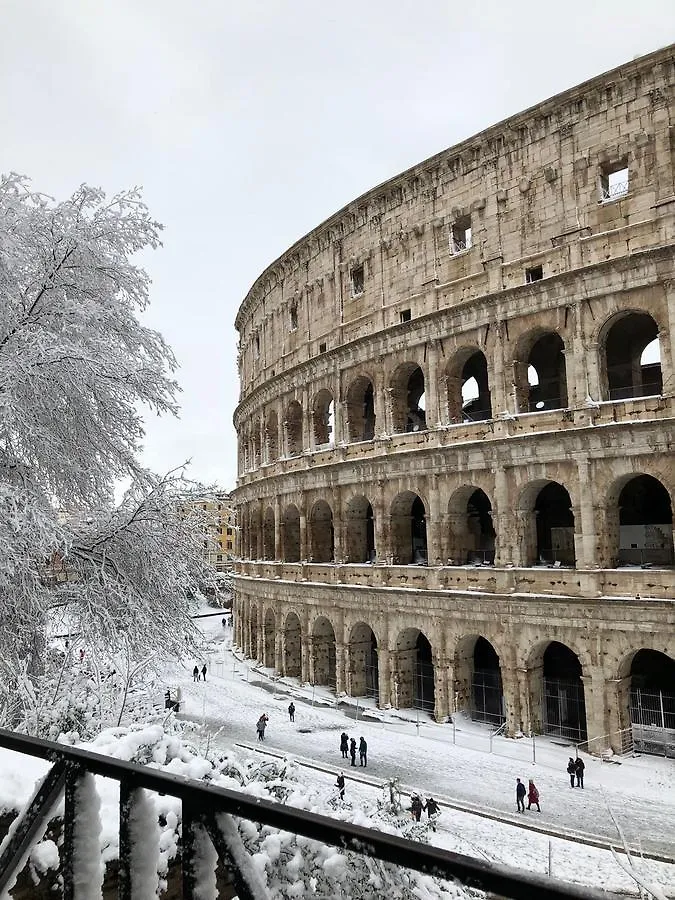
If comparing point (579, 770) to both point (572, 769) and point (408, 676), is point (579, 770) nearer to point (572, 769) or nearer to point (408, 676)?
point (572, 769)

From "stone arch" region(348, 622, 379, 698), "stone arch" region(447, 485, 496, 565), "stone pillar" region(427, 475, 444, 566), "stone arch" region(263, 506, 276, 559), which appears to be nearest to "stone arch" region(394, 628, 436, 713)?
"stone arch" region(348, 622, 379, 698)

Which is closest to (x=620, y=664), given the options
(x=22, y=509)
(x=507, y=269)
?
(x=507, y=269)

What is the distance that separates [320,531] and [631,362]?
13.0m

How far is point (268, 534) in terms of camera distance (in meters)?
31.6

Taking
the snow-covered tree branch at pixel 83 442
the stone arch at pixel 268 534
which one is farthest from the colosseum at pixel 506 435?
the snow-covered tree branch at pixel 83 442

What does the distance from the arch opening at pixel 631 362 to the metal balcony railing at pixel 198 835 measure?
2197 cm

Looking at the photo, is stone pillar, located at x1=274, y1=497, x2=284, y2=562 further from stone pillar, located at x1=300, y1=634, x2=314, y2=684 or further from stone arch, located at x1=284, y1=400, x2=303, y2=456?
stone pillar, located at x1=300, y1=634, x2=314, y2=684

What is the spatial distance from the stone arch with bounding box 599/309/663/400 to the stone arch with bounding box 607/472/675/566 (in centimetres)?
293

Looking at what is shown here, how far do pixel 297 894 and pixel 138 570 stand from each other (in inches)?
212

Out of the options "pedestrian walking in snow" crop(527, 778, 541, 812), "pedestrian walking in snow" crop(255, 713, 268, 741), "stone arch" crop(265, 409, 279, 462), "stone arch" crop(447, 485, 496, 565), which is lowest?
"pedestrian walking in snow" crop(527, 778, 541, 812)

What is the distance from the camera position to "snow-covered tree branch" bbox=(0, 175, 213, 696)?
8023mm

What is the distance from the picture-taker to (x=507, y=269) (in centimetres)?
2130

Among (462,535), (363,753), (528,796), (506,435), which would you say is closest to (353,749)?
(363,753)

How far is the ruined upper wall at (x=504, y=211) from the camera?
18953 mm
